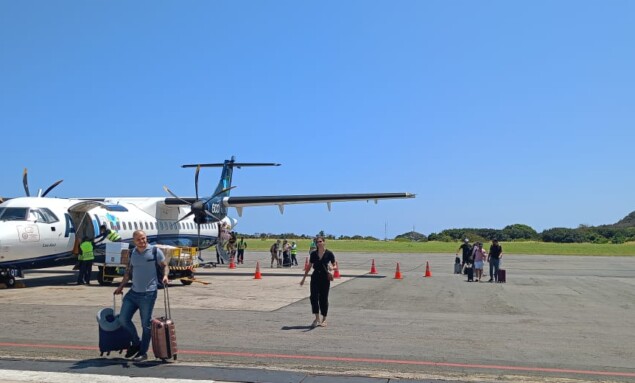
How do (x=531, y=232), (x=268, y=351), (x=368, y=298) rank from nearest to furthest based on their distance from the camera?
(x=268, y=351)
(x=368, y=298)
(x=531, y=232)

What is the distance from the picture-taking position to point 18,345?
8.45 metres

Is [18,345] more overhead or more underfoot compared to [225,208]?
more underfoot

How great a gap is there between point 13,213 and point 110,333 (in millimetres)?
11449

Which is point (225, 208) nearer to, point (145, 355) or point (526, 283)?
point (526, 283)

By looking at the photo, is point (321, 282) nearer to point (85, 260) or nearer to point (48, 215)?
point (85, 260)

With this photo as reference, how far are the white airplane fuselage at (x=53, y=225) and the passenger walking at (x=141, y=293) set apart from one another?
1024 cm

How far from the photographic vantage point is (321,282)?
1056cm

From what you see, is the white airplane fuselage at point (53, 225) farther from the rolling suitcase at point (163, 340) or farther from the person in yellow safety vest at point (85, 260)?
the rolling suitcase at point (163, 340)

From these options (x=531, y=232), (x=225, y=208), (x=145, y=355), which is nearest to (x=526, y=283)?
(x=225, y=208)

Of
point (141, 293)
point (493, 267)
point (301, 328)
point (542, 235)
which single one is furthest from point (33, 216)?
point (542, 235)

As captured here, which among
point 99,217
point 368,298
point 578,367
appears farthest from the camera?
point 99,217

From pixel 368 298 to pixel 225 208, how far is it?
44.2 feet

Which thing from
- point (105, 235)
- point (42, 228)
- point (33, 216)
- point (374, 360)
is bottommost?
point (374, 360)

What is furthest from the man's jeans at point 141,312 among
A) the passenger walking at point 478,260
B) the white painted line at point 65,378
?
the passenger walking at point 478,260
